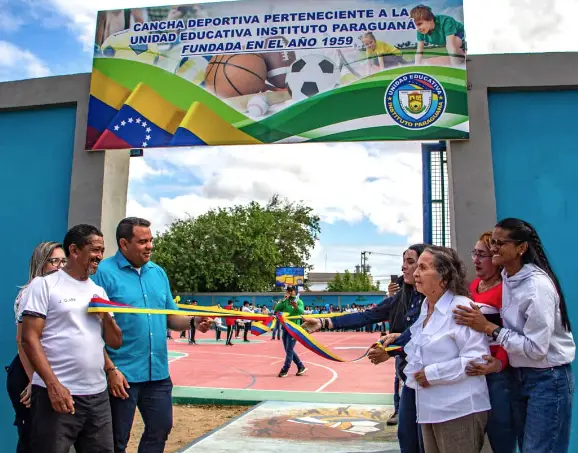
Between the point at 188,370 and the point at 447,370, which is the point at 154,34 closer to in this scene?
the point at 447,370

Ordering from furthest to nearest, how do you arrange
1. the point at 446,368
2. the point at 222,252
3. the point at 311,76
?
Answer: 1. the point at 222,252
2. the point at 311,76
3. the point at 446,368

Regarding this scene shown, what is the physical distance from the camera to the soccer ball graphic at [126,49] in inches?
197

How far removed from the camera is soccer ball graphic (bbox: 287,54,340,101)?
15.5ft

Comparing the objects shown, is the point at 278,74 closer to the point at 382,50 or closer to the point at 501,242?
the point at 382,50

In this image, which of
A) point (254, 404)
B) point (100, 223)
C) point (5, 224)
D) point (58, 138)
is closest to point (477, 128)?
point (100, 223)

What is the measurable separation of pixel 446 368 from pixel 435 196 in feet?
11.0

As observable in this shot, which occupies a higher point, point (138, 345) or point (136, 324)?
point (136, 324)

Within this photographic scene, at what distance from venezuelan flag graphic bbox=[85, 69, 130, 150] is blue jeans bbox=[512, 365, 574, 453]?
4.07 m

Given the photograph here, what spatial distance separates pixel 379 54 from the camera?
4.67 metres

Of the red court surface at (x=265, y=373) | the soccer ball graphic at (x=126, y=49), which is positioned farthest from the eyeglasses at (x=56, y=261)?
the red court surface at (x=265, y=373)

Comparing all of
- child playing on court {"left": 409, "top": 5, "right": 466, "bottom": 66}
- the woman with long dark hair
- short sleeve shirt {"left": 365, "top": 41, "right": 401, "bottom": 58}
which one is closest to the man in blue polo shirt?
the woman with long dark hair

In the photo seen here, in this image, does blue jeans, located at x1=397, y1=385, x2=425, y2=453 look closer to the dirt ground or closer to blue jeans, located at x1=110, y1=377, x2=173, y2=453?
blue jeans, located at x1=110, y1=377, x2=173, y2=453

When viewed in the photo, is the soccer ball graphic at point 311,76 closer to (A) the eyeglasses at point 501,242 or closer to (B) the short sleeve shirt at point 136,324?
(B) the short sleeve shirt at point 136,324

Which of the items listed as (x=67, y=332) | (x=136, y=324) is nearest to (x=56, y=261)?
(x=136, y=324)
